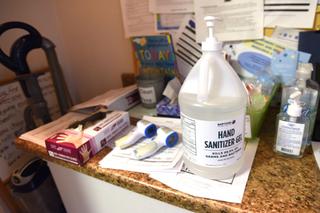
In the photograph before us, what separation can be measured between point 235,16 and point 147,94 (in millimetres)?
368

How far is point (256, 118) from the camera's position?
1.99 ft

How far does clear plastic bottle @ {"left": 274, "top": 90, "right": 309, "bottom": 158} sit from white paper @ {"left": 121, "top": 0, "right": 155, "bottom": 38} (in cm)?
55

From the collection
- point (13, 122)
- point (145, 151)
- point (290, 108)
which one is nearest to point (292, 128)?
point (290, 108)

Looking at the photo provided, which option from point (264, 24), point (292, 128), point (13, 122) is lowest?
point (13, 122)

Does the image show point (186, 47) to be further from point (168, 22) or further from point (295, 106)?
point (295, 106)

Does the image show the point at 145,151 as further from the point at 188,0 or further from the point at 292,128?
the point at 188,0

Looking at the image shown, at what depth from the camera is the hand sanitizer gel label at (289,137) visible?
0.51m

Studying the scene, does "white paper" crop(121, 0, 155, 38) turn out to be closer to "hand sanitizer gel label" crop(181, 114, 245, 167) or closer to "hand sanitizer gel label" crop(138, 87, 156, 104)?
"hand sanitizer gel label" crop(138, 87, 156, 104)

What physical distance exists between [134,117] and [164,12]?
1.22 ft

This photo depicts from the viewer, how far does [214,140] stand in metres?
0.45

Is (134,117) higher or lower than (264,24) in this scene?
lower

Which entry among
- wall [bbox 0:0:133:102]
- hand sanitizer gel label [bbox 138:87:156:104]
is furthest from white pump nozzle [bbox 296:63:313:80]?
wall [bbox 0:0:133:102]

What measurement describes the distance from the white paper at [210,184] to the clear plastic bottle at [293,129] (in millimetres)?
84

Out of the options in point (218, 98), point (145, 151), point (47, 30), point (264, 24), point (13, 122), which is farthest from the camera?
point (47, 30)
